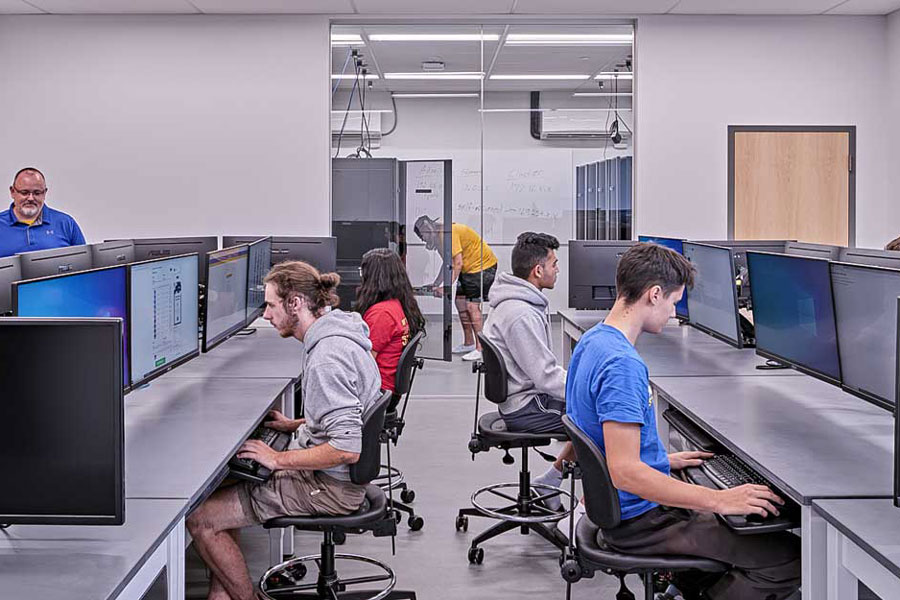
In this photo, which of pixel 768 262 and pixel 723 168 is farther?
pixel 723 168

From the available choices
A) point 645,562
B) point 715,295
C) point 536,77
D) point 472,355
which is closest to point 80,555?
point 645,562

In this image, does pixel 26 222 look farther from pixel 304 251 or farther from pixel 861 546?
pixel 861 546

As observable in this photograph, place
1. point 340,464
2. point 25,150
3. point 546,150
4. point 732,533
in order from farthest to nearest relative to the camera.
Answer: point 546,150 < point 25,150 < point 340,464 < point 732,533

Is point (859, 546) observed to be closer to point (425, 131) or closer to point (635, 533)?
point (635, 533)

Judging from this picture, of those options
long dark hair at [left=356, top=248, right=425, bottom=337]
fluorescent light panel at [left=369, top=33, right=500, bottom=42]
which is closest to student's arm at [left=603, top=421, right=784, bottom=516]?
long dark hair at [left=356, top=248, right=425, bottom=337]

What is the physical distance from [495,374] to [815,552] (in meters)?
1.66

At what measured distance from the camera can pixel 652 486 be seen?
2.19m

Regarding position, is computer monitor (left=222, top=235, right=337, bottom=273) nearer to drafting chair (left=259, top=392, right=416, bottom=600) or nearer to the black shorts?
the black shorts

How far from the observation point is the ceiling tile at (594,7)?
241 inches

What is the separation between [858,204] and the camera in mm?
6598

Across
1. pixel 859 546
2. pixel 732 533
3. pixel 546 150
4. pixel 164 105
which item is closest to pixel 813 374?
pixel 732 533

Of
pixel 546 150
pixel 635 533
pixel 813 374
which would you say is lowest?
pixel 635 533

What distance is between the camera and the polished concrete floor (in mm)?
3365

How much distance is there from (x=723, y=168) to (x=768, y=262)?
3376 mm
